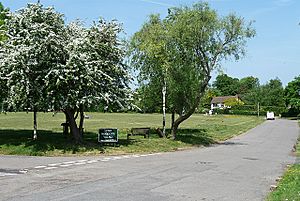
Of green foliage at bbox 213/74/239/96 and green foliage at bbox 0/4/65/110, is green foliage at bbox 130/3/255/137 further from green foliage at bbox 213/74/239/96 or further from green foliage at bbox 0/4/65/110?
green foliage at bbox 213/74/239/96

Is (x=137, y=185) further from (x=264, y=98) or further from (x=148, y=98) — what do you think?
(x=264, y=98)

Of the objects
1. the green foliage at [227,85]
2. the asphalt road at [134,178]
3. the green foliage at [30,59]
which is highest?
the green foliage at [227,85]

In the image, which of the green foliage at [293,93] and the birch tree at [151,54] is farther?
the green foliage at [293,93]

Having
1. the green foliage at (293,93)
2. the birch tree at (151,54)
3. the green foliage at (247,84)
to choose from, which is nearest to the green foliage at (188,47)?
the birch tree at (151,54)

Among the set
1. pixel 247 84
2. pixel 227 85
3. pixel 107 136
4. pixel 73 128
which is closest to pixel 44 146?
pixel 73 128

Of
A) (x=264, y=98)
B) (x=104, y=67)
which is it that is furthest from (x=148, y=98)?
(x=264, y=98)

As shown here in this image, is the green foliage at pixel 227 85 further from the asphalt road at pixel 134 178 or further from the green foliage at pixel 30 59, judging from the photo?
the asphalt road at pixel 134 178

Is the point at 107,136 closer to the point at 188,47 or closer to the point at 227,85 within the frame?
the point at 188,47

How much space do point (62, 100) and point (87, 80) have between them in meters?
1.54

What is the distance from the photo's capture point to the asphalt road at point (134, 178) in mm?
10789

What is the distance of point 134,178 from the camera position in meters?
13.7

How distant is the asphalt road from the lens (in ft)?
35.4

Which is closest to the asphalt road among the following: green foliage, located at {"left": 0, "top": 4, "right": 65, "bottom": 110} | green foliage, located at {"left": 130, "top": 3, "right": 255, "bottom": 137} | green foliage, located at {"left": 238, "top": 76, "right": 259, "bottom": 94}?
green foliage, located at {"left": 0, "top": 4, "right": 65, "bottom": 110}

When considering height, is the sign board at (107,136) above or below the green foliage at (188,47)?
below
